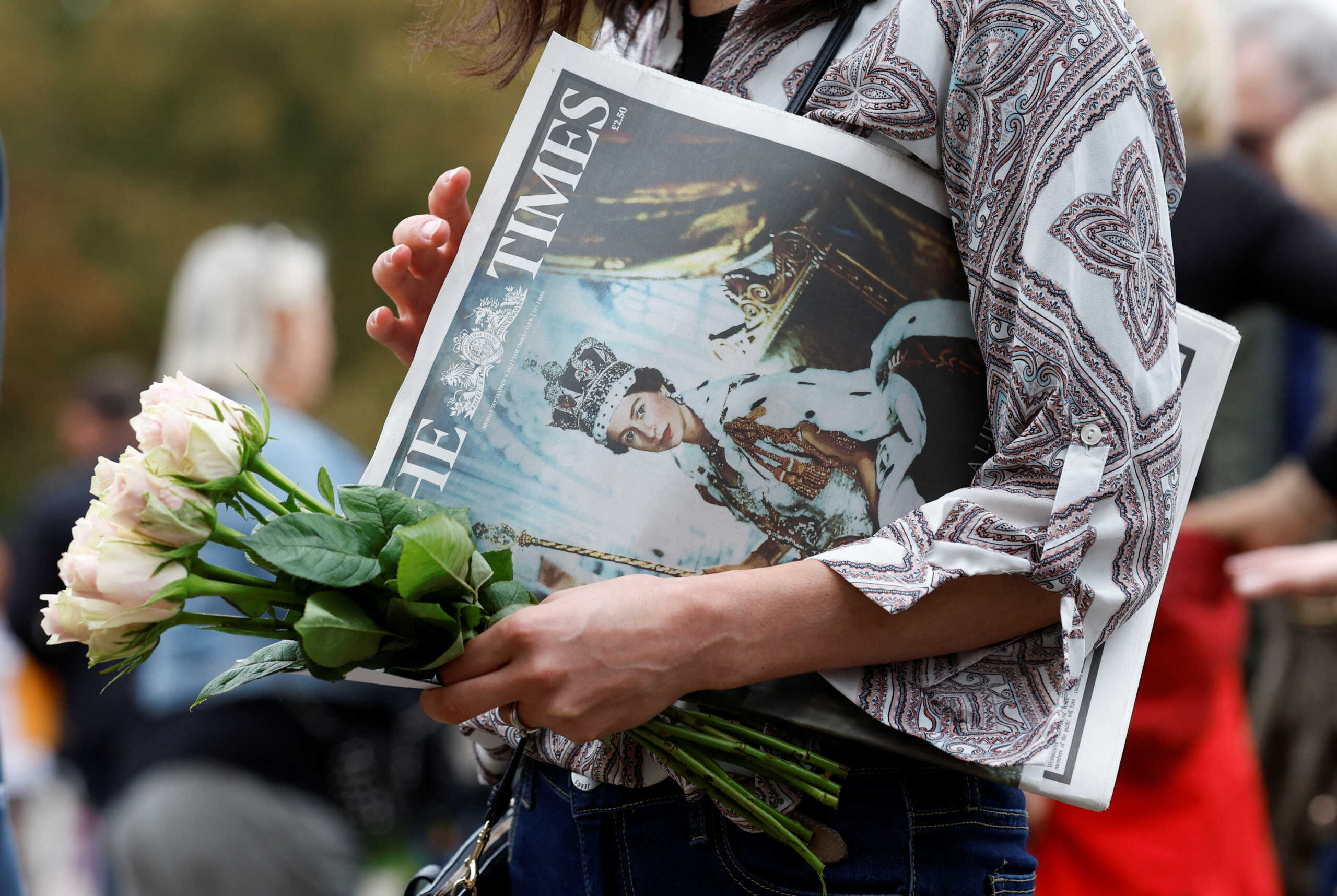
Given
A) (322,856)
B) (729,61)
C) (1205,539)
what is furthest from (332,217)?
(729,61)

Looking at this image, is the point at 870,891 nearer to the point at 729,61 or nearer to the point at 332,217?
the point at 729,61

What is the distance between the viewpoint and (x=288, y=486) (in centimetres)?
100

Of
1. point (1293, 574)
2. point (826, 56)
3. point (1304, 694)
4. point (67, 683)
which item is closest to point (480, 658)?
point (826, 56)

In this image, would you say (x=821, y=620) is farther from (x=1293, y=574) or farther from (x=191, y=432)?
(x=1293, y=574)

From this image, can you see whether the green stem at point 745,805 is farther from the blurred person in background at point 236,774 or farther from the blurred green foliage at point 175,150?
the blurred green foliage at point 175,150

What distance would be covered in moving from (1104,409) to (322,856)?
290 centimetres

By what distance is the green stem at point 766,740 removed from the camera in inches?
41.2

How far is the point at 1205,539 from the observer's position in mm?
2623

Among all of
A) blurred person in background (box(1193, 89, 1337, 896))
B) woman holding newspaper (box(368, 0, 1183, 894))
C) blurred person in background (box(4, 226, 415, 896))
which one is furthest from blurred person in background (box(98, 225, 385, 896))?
blurred person in background (box(1193, 89, 1337, 896))

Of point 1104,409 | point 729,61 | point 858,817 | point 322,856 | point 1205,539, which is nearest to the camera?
point 1104,409

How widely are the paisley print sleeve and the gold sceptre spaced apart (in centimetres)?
13

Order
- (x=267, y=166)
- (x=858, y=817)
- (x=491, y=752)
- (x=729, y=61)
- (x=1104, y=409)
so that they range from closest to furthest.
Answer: (x=1104, y=409)
(x=858, y=817)
(x=729, y=61)
(x=491, y=752)
(x=267, y=166)

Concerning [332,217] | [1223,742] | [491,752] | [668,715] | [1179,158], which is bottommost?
[491,752]

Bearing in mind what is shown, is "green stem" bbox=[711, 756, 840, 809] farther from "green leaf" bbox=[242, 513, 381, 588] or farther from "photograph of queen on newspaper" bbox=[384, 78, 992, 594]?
"green leaf" bbox=[242, 513, 381, 588]
